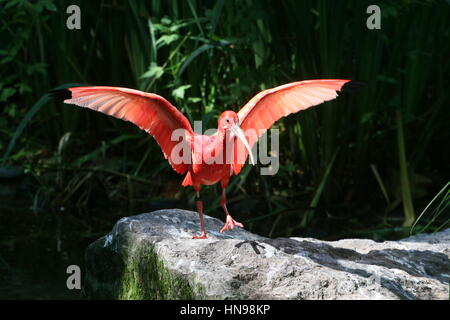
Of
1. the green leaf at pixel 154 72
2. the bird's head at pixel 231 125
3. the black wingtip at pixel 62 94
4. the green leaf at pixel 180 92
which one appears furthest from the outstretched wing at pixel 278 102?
the green leaf at pixel 154 72

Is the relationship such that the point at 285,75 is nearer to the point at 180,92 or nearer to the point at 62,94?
the point at 180,92

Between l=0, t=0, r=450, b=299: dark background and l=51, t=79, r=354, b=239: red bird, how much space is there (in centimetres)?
118

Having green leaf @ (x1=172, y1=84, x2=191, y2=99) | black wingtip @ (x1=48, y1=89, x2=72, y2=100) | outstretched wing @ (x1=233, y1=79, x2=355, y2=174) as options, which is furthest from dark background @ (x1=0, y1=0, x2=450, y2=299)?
black wingtip @ (x1=48, y1=89, x2=72, y2=100)

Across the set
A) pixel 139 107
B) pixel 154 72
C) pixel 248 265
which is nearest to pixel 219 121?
pixel 139 107

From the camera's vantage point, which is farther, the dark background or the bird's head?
the dark background

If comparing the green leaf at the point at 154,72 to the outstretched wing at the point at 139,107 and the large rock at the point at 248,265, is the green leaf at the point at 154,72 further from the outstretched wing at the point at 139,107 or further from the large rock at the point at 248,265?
the outstretched wing at the point at 139,107

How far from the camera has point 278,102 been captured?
10.6 ft

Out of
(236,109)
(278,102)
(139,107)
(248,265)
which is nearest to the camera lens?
(248,265)

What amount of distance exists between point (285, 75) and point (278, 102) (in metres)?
1.55

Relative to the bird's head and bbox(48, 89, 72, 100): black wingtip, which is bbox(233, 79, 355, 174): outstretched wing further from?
bbox(48, 89, 72, 100): black wingtip

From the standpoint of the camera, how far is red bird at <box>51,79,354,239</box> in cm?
295

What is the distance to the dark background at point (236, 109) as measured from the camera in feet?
15.3

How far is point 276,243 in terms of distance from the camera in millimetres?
3004
